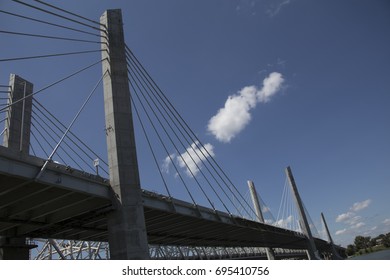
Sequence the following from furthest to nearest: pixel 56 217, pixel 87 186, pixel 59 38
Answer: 1. pixel 56 217
2. pixel 59 38
3. pixel 87 186

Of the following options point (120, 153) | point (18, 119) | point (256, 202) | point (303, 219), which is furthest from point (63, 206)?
point (303, 219)

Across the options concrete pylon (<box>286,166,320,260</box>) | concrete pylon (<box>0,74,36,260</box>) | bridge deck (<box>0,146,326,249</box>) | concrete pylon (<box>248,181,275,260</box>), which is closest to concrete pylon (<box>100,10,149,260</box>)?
bridge deck (<box>0,146,326,249</box>)

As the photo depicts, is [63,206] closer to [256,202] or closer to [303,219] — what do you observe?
[256,202]

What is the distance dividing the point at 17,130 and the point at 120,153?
12219mm

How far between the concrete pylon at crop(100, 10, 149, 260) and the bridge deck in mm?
1158

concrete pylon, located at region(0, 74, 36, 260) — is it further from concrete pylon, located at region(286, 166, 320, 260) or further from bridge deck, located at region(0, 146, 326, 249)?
concrete pylon, located at region(286, 166, 320, 260)

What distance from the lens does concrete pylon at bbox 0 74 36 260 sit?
92.3ft

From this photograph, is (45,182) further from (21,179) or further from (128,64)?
(128,64)

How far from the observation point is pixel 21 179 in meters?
18.8

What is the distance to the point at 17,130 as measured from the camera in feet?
100

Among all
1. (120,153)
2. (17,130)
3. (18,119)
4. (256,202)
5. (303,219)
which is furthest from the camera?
(303,219)

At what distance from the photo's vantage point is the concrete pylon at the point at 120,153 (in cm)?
2195
